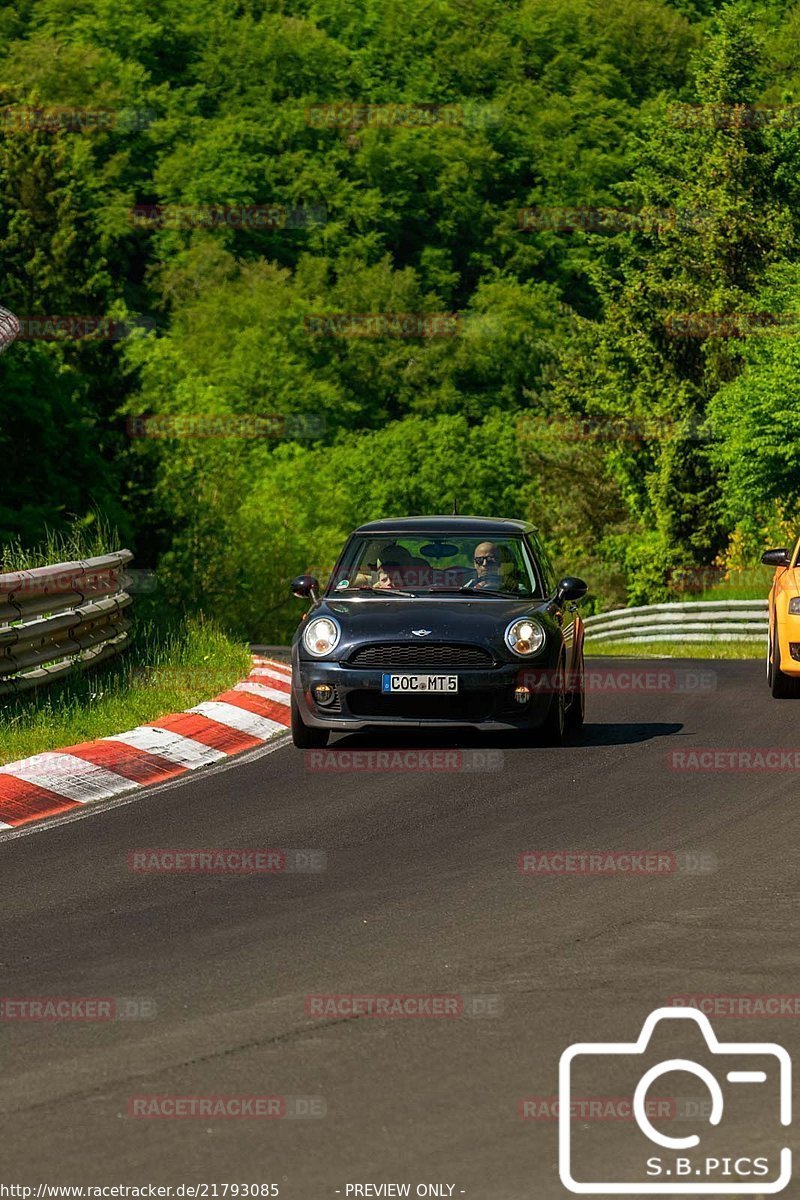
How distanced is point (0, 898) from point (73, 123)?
89940mm

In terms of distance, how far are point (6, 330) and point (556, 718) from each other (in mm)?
14091

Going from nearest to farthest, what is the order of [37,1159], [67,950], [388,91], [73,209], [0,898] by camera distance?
[37,1159]
[67,950]
[0,898]
[73,209]
[388,91]

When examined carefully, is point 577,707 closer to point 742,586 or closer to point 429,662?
point 429,662

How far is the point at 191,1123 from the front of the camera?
17.7 ft

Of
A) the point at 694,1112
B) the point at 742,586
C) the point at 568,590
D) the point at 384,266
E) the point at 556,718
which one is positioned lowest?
the point at 742,586

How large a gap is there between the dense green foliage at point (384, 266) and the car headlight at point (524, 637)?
1765 inches

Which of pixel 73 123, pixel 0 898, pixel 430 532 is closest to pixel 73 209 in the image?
pixel 73 123

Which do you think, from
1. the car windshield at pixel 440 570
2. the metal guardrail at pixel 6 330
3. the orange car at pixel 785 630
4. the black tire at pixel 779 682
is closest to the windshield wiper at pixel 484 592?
the car windshield at pixel 440 570

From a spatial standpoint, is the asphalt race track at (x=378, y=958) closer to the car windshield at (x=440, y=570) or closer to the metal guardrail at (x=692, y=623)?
the car windshield at (x=440, y=570)

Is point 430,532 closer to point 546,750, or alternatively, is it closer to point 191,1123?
point 546,750

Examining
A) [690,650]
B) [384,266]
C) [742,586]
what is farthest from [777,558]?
[384,266]

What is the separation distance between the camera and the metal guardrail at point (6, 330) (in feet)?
81.7

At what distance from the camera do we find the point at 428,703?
45.2ft

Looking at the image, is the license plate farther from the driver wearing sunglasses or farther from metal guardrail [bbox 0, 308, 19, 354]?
metal guardrail [bbox 0, 308, 19, 354]
